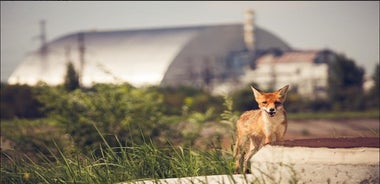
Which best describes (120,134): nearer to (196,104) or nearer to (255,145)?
(255,145)

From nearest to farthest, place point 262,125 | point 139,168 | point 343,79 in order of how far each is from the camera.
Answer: point 262,125 < point 139,168 < point 343,79

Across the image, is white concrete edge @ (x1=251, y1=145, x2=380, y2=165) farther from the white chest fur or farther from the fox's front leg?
the fox's front leg

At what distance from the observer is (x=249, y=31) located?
89.9 meters

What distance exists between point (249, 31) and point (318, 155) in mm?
83081

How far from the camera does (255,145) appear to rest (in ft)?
27.8

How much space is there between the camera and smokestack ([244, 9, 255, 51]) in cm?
8894

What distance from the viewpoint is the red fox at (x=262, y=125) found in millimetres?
8125

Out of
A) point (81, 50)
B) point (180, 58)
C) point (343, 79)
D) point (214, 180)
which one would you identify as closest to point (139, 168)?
point (214, 180)

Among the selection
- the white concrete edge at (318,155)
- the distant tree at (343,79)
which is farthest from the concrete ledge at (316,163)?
the distant tree at (343,79)

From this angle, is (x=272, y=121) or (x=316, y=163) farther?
(x=272, y=121)

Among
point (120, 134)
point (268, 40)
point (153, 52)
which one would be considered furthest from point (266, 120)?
point (268, 40)

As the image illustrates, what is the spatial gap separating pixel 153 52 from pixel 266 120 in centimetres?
7406

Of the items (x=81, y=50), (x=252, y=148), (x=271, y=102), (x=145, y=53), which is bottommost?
(x=145, y=53)

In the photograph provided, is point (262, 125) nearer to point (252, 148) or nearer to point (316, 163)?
point (252, 148)
